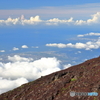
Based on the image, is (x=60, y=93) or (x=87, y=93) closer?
(x=87, y=93)

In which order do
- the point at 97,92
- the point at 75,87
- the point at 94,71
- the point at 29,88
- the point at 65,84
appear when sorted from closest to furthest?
the point at 97,92 → the point at 75,87 → the point at 65,84 → the point at 94,71 → the point at 29,88

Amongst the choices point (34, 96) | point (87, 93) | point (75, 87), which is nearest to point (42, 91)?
point (34, 96)

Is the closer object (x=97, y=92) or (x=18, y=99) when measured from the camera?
(x=97, y=92)

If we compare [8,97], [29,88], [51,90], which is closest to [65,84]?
[51,90]

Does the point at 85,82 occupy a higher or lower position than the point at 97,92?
higher

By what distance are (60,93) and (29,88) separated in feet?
43.8

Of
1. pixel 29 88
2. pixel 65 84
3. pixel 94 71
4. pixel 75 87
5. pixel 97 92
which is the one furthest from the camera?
pixel 29 88

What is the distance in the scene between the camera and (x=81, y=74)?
52.1 m

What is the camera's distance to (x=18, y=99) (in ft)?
164

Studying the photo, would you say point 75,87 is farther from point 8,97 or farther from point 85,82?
point 8,97

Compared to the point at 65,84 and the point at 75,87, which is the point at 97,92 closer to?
the point at 75,87

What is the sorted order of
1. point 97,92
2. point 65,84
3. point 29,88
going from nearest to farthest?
point 97,92 < point 65,84 < point 29,88

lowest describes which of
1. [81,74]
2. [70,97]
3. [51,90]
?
[70,97]

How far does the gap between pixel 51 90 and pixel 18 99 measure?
29.2ft
